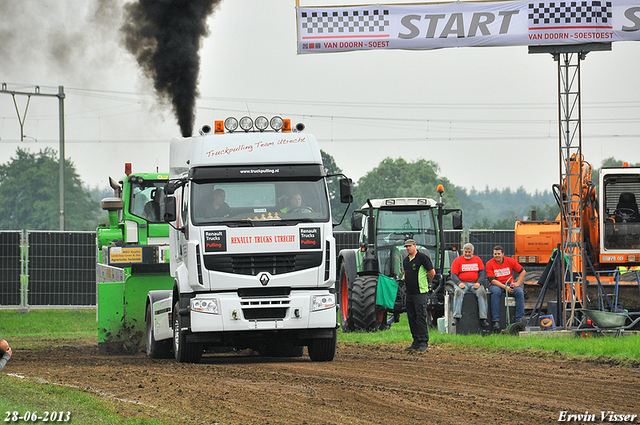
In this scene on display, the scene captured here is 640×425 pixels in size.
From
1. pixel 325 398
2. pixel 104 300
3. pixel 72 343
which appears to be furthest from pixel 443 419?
pixel 72 343

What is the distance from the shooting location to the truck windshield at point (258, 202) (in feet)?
43.5

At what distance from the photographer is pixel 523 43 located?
58.9 ft

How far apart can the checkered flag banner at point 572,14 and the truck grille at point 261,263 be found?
758cm

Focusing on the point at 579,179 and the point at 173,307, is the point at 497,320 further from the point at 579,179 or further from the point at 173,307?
the point at 173,307

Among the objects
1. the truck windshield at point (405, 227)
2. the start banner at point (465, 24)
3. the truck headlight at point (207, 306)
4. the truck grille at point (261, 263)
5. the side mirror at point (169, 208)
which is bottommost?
the truck headlight at point (207, 306)

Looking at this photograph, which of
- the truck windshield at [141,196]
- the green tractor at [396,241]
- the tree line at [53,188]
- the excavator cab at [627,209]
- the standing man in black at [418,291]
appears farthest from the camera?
the tree line at [53,188]

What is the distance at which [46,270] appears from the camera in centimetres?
2917

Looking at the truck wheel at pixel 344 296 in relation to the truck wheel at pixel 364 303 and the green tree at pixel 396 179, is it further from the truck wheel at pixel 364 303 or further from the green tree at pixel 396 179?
the green tree at pixel 396 179

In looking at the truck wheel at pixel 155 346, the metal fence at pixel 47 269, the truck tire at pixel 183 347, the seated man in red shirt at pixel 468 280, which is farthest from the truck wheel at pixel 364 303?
the metal fence at pixel 47 269

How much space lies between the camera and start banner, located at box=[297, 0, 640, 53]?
17.8 metres

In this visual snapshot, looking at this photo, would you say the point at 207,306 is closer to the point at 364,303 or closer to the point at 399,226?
the point at 364,303

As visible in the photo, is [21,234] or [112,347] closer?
[112,347]

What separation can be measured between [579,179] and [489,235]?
12.4m

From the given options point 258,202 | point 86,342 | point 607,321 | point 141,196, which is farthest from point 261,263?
point 141,196
